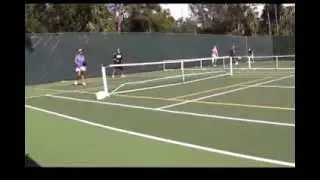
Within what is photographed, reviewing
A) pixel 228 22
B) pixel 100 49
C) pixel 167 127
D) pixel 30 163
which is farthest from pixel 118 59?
pixel 30 163

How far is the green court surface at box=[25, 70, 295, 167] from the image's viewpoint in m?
5.45

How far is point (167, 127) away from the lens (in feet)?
23.4

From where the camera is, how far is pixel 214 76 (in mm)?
15062

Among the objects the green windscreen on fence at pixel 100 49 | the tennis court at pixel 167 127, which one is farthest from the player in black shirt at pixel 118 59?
the tennis court at pixel 167 127

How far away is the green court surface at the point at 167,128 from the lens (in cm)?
545

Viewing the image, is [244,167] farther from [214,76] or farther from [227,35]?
[227,35]

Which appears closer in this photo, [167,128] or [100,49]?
[167,128]

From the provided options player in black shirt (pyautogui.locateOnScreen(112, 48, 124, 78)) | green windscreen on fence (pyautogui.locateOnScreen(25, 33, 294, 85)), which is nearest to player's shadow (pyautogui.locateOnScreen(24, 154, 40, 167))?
player in black shirt (pyautogui.locateOnScreen(112, 48, 124, 78))

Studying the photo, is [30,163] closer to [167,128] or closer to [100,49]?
[167,128]

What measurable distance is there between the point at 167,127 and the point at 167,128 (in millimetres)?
63

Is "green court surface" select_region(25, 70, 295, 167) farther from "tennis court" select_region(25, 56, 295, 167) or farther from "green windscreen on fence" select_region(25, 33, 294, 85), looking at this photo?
"green windscreen on fence" select_region(25, 33, 294, 85)

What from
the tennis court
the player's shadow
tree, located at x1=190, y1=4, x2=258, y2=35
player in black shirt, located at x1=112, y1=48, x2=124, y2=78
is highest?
tree, located at x1=190, y1=4, x2=258, y2=35
